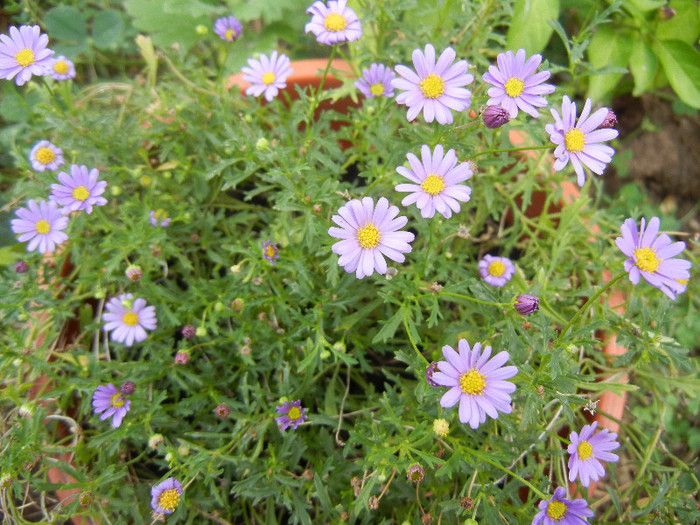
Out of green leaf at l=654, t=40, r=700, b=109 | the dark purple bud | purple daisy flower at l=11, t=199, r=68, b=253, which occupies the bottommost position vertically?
purple daisy flower at l=11, t=199, r=68, b=253

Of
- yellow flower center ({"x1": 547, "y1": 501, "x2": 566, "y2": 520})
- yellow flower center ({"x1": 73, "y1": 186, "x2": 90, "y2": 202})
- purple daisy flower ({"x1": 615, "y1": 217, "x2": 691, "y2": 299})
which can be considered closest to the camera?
purple daisy flower ({"x1": 615, "y1": 217, "x2": 691, "y2": 299})

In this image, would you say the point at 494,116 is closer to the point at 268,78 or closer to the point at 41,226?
the point at 268,78

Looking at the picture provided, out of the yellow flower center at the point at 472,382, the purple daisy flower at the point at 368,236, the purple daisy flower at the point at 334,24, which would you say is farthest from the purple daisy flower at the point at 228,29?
the yellow flower center at the point at 472,382

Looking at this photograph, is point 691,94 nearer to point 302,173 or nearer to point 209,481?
point 302,173

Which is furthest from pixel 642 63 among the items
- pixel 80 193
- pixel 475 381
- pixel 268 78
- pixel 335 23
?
pixel 80 193

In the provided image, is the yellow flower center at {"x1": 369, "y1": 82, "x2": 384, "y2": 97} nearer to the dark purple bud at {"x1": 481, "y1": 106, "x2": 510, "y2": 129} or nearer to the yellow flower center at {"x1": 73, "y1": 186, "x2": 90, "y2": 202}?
the dark purple bud at {"x1": 481, "y1": 106, "x2": 510, "y2": 129}

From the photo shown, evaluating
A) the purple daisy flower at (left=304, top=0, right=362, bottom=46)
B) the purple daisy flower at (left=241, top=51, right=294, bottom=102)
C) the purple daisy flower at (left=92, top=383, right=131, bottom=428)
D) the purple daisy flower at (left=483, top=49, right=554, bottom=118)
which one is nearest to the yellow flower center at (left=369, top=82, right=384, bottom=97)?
the purple daisy flower at (left=304, top=0, right=362, bottom=46)

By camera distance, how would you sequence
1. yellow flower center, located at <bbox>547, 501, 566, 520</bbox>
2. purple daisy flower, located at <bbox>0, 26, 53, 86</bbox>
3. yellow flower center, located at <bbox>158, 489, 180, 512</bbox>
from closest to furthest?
yellow flower center, located at <bbox>547, 501, 566, 520</bbox> → yellow flower center, located at <bbox>158, 489, 180, 512</bbox> → purple daisy flower, located at <bbox>0, 26, 53, 86</bbox>

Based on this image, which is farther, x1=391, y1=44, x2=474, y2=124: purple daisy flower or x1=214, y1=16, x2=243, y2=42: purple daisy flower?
x1=214, y1=16, x2=243, y2=42: purple daisy flower
